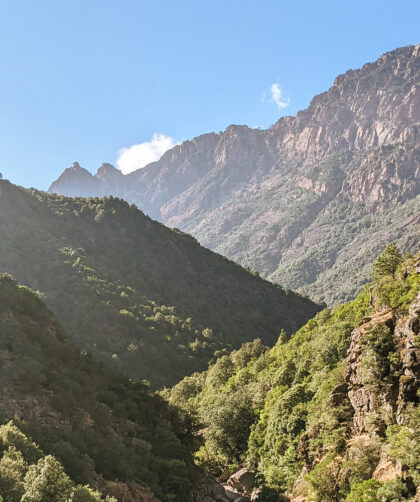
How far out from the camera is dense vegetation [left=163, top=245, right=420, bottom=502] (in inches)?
1070

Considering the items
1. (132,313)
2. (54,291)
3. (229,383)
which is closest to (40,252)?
(54,291)

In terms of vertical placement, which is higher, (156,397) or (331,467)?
(156,397)

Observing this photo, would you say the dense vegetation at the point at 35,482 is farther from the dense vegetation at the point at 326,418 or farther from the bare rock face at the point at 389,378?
the bare rock face at the point at 389,378

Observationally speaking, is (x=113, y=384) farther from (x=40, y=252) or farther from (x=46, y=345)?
(x=40, y=252)

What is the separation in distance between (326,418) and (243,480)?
14.4 meters

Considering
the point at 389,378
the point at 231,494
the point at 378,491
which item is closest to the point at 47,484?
the point at 378,491

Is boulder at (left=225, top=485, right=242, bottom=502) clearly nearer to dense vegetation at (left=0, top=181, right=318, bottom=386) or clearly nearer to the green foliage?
the green foliage

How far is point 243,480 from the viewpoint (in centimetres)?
4231

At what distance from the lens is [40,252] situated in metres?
103

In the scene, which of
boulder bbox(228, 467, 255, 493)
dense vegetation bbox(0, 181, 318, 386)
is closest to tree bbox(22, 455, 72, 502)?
boulder bbox(228, 467, 255, 493)

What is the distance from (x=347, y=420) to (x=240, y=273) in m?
109

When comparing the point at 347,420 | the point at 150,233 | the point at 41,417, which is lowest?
the point at 347,420

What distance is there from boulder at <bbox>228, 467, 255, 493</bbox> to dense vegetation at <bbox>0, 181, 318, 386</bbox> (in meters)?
37.5

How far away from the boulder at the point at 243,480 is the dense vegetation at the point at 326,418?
108 cm
